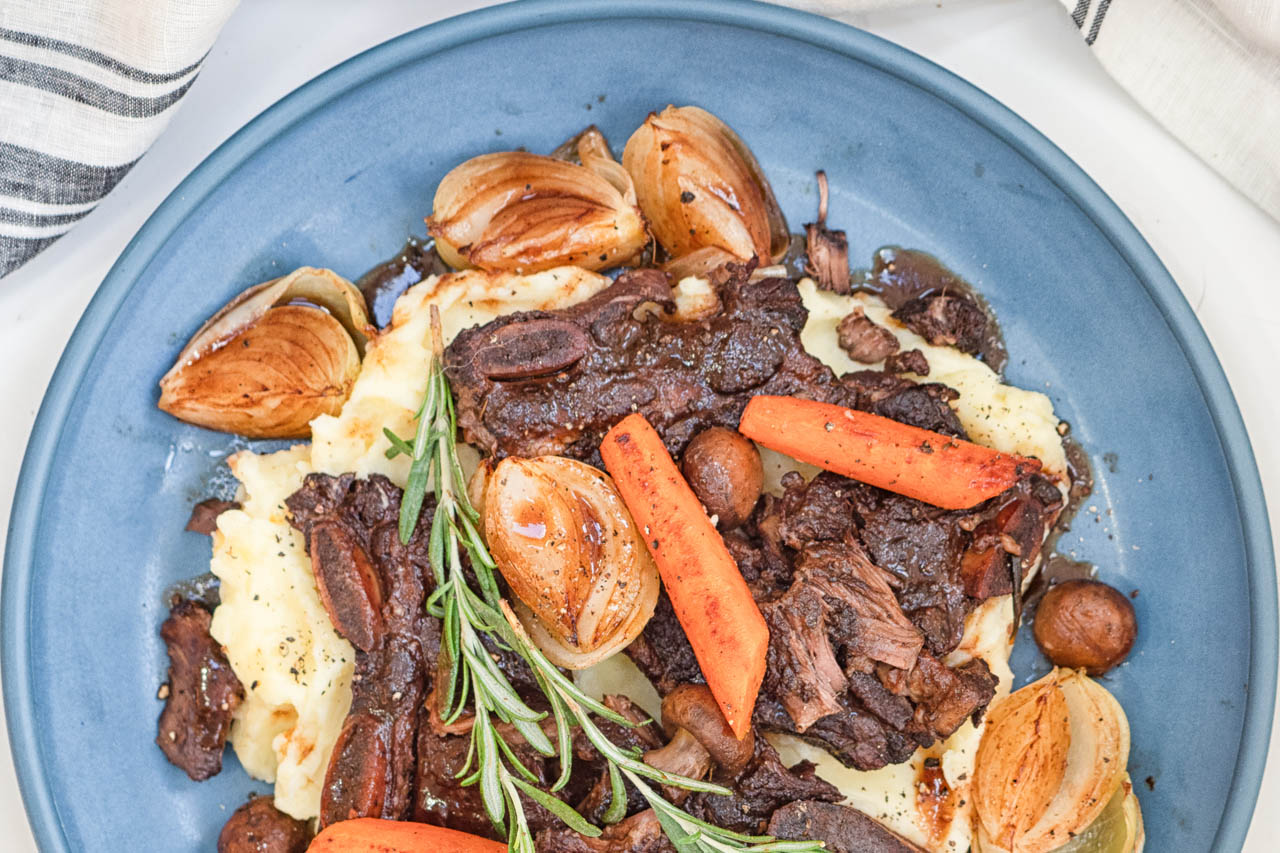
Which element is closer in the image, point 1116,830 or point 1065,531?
point 1116,830

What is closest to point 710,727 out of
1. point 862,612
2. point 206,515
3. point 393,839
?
point 862,612

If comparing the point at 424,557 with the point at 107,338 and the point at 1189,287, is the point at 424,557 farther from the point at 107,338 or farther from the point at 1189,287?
the point at 1189,287

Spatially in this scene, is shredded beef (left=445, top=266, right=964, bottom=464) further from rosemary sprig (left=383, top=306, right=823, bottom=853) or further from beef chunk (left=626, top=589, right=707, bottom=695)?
beef chunk (left=626, top=589, right=707, bottom=695)

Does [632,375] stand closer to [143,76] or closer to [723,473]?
[723,473]

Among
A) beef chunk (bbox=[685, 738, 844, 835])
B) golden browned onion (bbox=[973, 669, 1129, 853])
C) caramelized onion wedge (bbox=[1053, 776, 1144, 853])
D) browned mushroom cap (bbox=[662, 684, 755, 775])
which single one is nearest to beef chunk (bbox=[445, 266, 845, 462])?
browned mushroom cap (bbox=[662, 684, 755, 775])

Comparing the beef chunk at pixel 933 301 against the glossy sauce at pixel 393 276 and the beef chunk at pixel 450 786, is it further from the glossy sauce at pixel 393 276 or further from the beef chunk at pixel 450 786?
the beef chunk at pixel 450 786

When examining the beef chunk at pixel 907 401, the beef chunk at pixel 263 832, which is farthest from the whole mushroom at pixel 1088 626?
the beef chunk at pixel 263 832

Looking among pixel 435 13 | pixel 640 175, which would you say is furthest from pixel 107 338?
pixel 640 175
